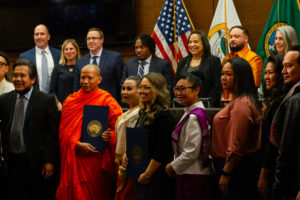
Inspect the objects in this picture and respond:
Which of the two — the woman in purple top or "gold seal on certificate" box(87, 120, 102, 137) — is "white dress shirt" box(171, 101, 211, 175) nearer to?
the woman in purple top

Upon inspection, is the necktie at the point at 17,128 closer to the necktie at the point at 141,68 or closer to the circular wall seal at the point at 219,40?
the necktie at the point at 141,68

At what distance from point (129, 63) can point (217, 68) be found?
0.92 metres

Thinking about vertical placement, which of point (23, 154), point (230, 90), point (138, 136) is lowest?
point (23, 154)

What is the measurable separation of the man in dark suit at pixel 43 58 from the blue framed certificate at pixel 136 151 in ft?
7.28

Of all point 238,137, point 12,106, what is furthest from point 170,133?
point 12,106

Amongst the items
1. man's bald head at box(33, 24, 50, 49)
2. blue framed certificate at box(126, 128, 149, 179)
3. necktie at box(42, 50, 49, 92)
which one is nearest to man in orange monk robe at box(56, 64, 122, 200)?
blue framed certificate at box(126, 128, 149, 179)

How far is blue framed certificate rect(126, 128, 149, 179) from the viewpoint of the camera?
118 inches

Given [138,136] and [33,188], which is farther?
[33,188]

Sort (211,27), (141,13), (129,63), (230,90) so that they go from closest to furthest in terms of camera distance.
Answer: (230,90), (129,63), (211,27), (141,13)

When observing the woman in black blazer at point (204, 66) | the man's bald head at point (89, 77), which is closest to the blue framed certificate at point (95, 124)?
the man's bald head at point (89, 77)

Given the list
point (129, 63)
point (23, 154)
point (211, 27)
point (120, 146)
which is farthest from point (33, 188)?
point (211, 27)

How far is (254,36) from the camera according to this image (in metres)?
6.00

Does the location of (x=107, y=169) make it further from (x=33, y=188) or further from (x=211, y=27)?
(x=211, y=27)

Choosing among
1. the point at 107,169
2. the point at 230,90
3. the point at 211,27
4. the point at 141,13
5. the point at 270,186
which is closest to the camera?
the point at 270,186
